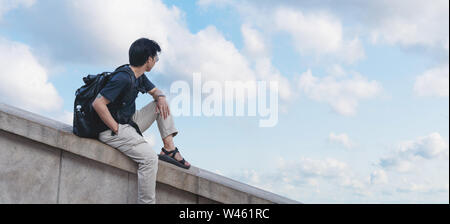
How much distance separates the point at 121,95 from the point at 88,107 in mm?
418

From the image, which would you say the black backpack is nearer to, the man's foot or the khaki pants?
the khaki pants

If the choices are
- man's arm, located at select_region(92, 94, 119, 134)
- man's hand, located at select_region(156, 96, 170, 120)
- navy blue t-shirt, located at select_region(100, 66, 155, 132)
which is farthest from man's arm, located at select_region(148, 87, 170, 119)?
man's arm, located at select_region(92, 94, 119, 134)

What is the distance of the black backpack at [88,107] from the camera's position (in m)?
4.87

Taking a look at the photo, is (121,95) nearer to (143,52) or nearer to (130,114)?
(130,114)

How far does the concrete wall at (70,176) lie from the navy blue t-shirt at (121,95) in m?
0.52

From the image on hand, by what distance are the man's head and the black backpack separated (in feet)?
0.67

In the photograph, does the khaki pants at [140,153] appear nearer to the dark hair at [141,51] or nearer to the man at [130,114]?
the man at [130,114]

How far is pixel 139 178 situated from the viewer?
4859 mm

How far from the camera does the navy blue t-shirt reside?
464 centimetres

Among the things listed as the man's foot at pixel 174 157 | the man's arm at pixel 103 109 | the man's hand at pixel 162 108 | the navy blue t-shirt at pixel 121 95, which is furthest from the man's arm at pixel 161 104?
the man's arm at pixel 103 109
